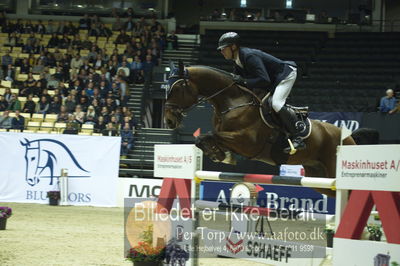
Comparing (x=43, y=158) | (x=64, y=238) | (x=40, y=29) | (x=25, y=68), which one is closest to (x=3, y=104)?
(x=25, y=68)

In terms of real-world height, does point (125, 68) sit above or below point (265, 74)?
above

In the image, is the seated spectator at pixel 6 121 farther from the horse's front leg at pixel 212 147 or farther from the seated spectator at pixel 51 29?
the horse's front leg at pixel 212 147

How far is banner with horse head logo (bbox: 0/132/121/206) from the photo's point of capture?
52.4 ft

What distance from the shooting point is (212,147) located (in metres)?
6.38

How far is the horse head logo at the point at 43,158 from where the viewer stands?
16.0 meters

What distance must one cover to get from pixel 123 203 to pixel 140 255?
988cm

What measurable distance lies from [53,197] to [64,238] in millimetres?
6416

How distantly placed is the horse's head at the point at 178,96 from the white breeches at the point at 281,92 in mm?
849

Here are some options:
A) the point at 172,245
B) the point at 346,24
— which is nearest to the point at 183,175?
the point at 172,245

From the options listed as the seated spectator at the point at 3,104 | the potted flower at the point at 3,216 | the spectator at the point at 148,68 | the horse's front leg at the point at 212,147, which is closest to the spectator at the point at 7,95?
the seated spectator at the point at 3,104

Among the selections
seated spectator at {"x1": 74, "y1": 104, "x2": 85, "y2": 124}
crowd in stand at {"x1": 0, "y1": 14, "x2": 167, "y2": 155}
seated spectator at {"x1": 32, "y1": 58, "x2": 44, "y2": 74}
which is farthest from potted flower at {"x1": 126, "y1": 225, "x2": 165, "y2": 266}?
seated spectator at {"x1": 32, "y1": 58, "x2": 44, "y2": 74}

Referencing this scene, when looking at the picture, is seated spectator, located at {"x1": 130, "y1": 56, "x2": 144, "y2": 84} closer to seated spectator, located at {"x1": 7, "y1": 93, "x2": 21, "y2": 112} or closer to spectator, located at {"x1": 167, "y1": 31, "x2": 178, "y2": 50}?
spectator, located at {"x1": 167, "y1": 31, "x2": 178, "y2": 50}

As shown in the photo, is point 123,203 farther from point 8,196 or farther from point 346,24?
point 346,24

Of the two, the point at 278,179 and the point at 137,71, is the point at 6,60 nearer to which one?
the point at 137,71
